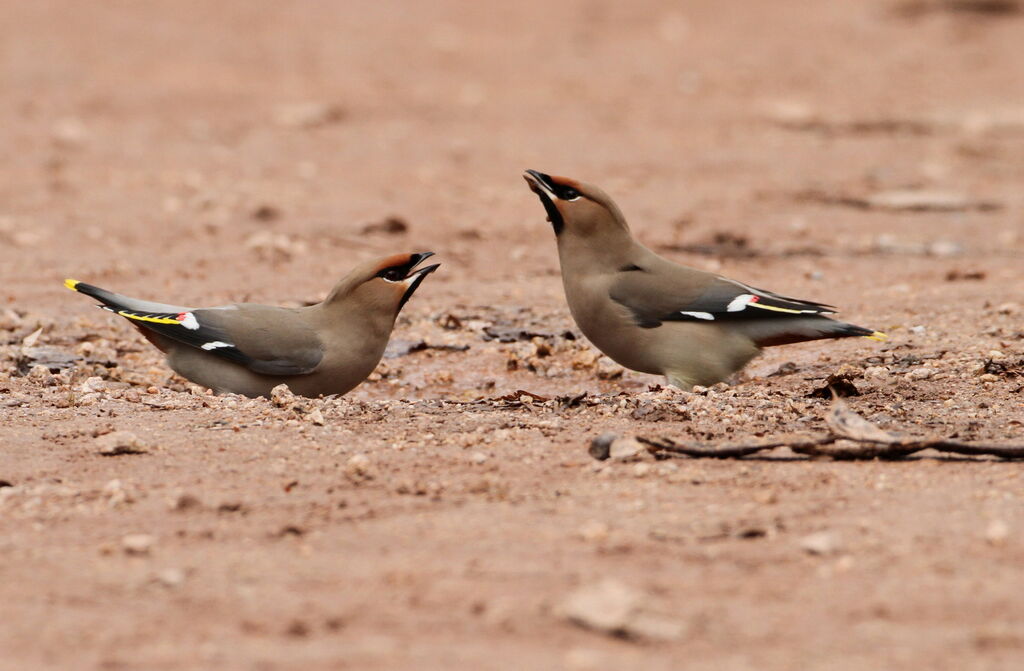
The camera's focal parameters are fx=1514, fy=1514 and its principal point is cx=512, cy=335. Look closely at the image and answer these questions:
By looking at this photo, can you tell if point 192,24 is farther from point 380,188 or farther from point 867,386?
point 867,386

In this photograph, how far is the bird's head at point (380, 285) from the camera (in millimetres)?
6352

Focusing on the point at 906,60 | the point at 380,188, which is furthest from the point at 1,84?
the point at 906,60

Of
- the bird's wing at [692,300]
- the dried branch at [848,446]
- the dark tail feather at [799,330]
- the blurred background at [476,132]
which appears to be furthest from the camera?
the blurred background at [476,132]

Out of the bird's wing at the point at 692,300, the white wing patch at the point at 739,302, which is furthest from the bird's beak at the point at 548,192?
the white wing patch at the point at 739,302

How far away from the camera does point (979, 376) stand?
5.91m

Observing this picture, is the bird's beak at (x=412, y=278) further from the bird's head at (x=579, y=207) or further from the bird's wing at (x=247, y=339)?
the bird's head at (x=579, y=207)

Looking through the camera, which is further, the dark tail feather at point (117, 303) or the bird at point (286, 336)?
the dark tail feather at point (117, 303)

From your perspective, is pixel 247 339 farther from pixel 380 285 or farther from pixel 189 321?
pixel 380 285

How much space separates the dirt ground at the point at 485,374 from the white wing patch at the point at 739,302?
34cm

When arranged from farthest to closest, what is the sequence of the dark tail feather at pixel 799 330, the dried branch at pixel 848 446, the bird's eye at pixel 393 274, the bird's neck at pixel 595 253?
the bird's neck at pixel 595 253, the bird's eye at pixel 393 274, the dark tail feather at pixel 799 330, the dried branch at pixel 848 446

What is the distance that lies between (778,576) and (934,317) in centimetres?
392

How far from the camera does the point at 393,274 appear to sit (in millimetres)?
6414

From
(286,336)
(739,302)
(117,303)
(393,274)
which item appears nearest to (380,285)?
(393,274)

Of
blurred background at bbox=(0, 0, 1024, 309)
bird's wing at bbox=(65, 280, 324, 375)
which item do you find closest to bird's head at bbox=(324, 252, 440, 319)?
bird's wing at bbox=(65, 280, 324, 375)
